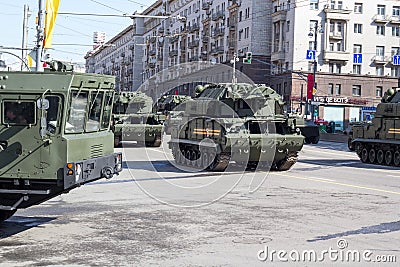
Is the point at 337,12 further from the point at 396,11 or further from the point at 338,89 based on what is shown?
the point at 338,89

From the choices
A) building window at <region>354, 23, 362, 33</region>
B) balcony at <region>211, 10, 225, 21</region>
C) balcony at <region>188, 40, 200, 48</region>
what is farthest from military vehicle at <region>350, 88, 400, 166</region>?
balcony at <region>188, 40, 200, 48</region>

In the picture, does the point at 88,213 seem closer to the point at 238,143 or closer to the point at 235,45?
the point at 238,143

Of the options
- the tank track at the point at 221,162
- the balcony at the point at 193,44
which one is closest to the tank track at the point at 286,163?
the tank track at the point at 221,162

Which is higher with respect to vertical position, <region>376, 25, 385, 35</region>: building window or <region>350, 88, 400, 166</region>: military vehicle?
<region>376, 25, 385, 35</region>: building window

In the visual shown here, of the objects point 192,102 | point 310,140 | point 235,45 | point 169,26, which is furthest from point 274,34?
Result: point 192,102

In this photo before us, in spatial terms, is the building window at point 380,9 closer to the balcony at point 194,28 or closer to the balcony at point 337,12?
the balcony at point 337,12

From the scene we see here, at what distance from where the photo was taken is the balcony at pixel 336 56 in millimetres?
68356

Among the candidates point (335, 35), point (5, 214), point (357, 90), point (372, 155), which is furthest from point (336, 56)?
point (5, 214)

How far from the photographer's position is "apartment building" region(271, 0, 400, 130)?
2653 inches

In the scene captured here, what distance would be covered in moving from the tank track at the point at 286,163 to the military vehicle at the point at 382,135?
6.00 m

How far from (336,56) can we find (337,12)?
4.40m

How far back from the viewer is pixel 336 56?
6881 cm

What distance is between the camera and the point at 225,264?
829cm

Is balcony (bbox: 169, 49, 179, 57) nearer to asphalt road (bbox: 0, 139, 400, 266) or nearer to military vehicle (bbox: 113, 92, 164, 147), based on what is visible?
military vehicle (bbox: 113, 92, 164, 147)
